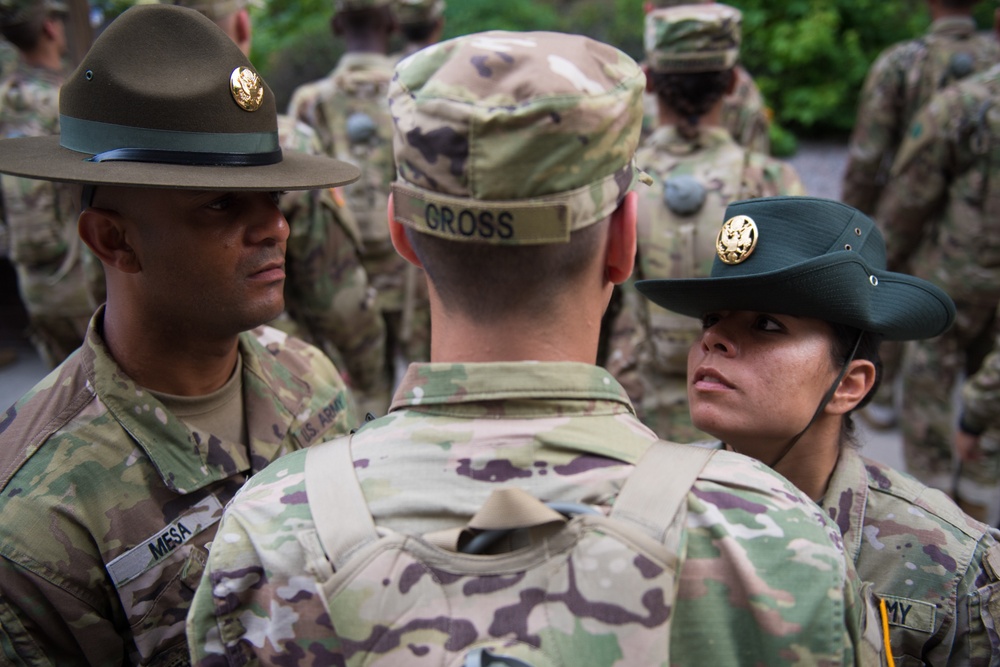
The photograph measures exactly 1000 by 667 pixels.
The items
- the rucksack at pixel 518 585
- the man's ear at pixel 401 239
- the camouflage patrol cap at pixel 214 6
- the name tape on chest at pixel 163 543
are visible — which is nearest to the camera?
the rucksack at pixel 518 585

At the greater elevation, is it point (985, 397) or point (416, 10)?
point (416, 10)

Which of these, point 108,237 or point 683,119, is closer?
point 108,237

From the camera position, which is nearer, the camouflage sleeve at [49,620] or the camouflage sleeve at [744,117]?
the camouflage sleeve at [49,620]

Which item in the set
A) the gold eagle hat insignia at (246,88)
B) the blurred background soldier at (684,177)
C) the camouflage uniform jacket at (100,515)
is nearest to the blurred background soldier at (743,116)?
the blurred background soldier at (684,177)

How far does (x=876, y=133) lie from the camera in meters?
6.63

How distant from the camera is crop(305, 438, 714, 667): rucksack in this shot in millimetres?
1215

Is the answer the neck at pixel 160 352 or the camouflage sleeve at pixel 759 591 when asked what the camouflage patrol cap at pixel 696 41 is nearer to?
the neck at pixel 160 352

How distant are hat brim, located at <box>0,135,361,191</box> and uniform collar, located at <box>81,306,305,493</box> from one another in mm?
397

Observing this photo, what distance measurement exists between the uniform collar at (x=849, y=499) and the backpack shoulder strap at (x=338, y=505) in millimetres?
1308

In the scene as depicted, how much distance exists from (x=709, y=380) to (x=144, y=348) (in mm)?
1395

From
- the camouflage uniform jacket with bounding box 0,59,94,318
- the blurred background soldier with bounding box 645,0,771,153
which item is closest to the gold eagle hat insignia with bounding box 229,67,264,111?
the camouflage uniform jacket with bounding box 0,59,94,318

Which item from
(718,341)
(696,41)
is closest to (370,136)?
(696,41)

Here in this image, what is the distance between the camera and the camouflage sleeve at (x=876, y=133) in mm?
6469

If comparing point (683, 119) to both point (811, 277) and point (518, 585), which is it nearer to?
point (811, 277)
